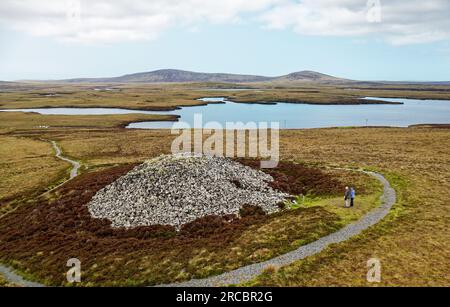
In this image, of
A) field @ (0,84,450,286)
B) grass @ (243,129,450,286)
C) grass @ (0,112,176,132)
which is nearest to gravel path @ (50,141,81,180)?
field @ (0,84,450,286)

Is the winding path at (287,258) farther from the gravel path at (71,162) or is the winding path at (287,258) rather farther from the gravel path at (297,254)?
the gravel path at (71,162)

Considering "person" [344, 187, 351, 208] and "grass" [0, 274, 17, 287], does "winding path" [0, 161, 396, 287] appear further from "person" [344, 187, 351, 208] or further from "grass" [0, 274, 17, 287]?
"person" [344, 187, 351, 208]

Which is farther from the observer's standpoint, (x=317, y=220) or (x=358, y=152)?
(x=358, y=152)

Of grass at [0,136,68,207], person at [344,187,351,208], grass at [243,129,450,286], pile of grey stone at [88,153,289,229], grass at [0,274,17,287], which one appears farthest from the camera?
grass at [0,136,68,207]

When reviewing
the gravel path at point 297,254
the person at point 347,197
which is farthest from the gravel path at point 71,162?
the person at point 347,197

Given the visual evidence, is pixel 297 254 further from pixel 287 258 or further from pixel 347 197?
pixel 347 197
